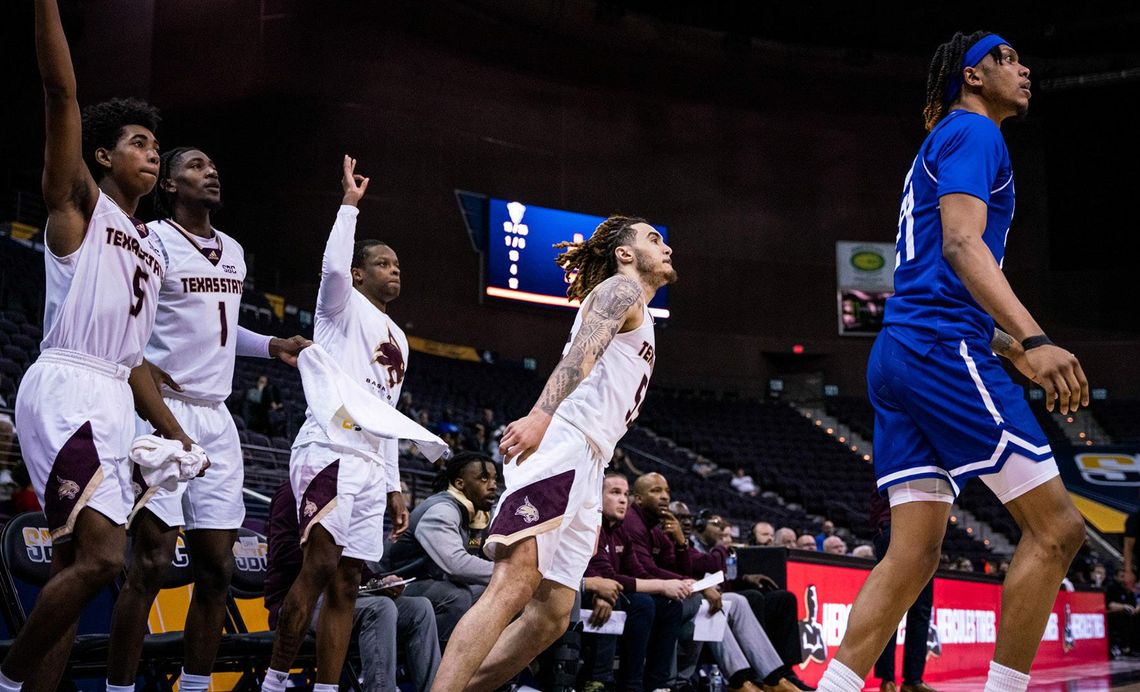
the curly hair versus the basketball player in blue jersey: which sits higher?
the curly hair

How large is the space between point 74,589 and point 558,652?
2751mm

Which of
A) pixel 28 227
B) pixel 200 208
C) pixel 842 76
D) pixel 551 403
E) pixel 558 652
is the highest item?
pixel 842 76

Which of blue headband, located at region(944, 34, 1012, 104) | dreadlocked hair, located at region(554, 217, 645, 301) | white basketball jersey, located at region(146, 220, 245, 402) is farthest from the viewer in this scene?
white basketball jersey, located at region(146, 220, 245, 402)

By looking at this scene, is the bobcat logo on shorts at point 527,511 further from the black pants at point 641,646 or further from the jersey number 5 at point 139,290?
the black pants at point 641,646

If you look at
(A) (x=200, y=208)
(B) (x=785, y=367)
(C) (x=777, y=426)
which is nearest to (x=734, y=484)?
(C) (x=777, y=426)

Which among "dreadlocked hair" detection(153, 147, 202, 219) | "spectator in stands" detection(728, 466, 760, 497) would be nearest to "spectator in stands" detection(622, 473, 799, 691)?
"dreadlocked hair" detection(153, 147, 202, 219)

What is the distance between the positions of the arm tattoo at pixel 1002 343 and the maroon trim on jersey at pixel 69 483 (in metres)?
2.67

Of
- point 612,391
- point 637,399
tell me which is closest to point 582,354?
point 612,391

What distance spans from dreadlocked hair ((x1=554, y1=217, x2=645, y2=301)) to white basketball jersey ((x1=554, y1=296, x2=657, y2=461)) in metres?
0.31

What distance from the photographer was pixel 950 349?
2.97 m

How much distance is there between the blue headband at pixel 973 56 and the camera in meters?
3.37

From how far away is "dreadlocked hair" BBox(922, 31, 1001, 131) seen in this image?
341 centimetres

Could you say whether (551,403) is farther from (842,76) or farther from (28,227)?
(842,76)

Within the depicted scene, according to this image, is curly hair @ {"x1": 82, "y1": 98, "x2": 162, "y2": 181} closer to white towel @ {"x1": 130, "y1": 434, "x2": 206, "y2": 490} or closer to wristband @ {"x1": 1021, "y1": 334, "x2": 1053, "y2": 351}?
white towel @ {"x1": 130, "y1": 434, "x2": 206, "y2": 490}
